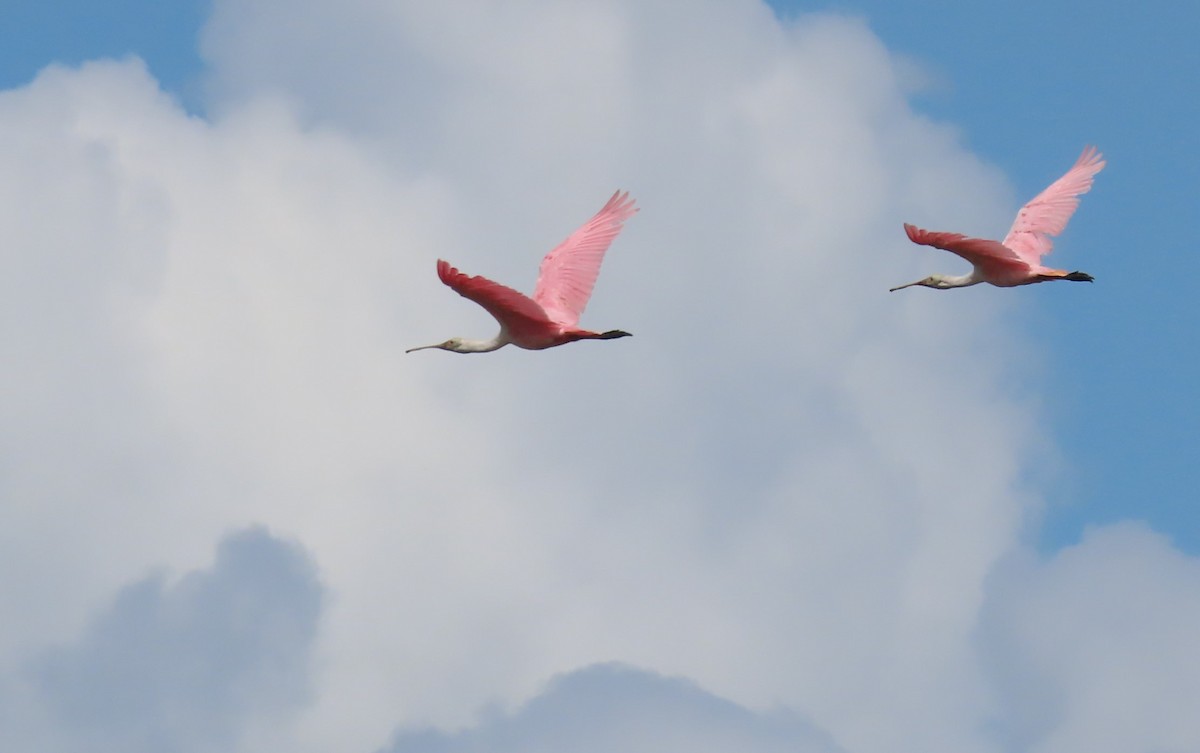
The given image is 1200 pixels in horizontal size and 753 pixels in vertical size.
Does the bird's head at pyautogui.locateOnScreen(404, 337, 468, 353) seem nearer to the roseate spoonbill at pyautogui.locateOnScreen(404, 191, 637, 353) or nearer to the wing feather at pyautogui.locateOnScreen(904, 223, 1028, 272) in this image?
the roseate spoonbill at pyautogui.locateOnScreen(404, 191, 637, 353)

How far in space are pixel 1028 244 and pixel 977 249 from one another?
3.20m

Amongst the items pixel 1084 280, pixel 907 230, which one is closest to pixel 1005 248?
pixel 1084 280

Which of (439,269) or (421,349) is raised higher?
(421,349)

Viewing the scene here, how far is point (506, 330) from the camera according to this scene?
43.2 metres

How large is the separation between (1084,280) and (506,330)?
28.7ft

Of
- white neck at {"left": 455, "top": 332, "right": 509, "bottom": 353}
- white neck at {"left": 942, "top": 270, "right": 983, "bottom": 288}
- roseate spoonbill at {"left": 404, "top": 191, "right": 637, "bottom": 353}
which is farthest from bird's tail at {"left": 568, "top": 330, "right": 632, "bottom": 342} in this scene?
white neck at {"left": 942, "top": 270, "right": 983, "bottom": 288}

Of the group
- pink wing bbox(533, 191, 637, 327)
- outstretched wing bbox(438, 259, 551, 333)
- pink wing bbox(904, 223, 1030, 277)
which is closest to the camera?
outstretched wing bbox(438, 259, 551, 333)

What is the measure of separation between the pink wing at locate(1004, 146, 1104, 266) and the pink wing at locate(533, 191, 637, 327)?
634 centimetres

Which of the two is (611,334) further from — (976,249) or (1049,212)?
(1049,212)

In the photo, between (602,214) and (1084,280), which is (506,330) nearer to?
(602,214)

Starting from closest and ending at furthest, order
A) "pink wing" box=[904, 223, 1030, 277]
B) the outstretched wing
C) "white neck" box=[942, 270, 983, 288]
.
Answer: the outstretched wing, "pink wing" box=[904, 223, 1030, 277], "white neck" box=[942, 270, 983, 288]

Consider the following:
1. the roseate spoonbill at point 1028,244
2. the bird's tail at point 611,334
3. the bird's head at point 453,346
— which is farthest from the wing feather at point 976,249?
the bird's head at point 453,346

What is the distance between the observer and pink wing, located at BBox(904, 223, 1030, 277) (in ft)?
134

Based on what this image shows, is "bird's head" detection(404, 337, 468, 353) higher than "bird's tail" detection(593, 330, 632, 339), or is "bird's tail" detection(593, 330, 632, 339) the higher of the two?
"bird's head" detection(404, 337, 468, 353)
